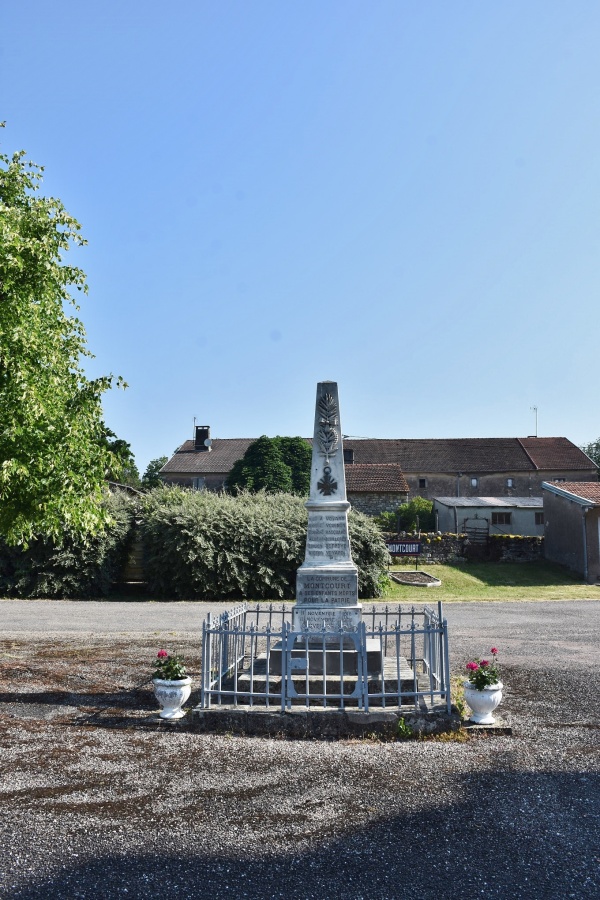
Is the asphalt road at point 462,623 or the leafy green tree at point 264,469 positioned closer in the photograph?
the asphalt road at point 462,623

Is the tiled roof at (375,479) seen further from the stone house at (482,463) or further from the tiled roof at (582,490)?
the tiled roof at (582,490)

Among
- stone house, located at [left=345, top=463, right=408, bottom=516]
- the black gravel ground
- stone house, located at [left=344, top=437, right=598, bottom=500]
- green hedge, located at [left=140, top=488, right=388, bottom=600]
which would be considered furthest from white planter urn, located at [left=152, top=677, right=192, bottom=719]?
stone house, located at [left=344, top=437, right=598, bottom=500]

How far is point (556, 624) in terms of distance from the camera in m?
15.5

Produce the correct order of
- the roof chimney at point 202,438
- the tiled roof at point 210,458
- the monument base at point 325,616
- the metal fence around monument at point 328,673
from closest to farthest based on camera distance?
the metal fence around monument at point 328,673 < the monument base at point 325,616 < the tiled roof at point 210,458 < the roof chimney at point 202,438

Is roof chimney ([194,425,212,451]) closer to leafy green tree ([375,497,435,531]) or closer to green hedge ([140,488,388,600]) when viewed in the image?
leafy green tree ([375,497,435,531])

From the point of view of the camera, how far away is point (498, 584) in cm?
2400

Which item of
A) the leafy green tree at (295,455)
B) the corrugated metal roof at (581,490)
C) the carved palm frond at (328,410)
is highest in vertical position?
the leafy green tree at (295,455)

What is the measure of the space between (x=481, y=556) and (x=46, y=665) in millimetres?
21706

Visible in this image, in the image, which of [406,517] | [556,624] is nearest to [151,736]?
[556,624]

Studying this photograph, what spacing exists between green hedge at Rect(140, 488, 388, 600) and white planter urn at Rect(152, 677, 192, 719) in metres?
12.9

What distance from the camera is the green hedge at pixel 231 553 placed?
20.8 m

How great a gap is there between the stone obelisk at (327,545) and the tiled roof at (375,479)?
105 feet

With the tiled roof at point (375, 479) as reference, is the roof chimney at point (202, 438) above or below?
above

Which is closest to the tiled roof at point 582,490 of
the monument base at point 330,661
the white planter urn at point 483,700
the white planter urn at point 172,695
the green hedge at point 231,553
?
the green hedge at point 231,553
